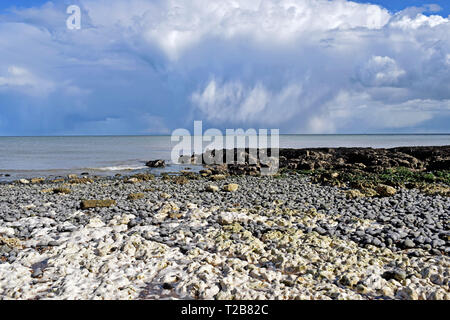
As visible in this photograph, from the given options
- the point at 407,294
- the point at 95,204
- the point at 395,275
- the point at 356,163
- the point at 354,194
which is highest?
the point at 356,163

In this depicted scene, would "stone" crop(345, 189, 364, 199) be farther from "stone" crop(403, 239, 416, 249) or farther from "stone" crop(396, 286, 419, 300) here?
"stone" crop(396, 286, 419, 300)

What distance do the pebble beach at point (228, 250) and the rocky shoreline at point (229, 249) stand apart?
22mm

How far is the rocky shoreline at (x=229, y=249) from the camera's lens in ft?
17.3

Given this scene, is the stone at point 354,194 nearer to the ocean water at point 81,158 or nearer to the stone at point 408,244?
the stone at point 408,244

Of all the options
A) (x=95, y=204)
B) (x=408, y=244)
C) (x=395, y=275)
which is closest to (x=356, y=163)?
(x=408, y=244)

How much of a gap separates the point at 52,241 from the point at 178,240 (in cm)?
260

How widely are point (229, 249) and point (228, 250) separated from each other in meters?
0.03

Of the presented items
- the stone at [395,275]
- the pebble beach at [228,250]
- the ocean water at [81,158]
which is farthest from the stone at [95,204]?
the ocean water at [81,158]

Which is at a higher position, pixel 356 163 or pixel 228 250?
pixel 356 163

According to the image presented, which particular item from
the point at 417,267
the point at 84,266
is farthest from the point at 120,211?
the point at 417,267

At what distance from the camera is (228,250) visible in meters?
6.76

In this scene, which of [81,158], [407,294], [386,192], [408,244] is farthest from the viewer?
[81,158]

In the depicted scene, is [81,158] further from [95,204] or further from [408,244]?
[408,244]

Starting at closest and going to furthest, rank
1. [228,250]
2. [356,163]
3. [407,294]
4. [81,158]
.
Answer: [407,294] < [228,250] < [356,163] < [81,158]
